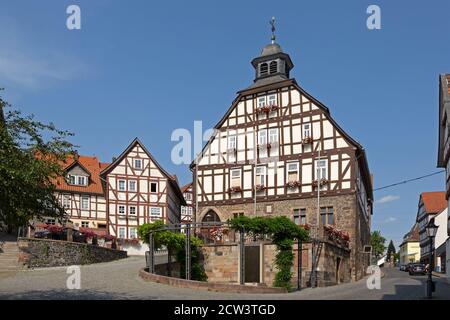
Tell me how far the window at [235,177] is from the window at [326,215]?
6.28m

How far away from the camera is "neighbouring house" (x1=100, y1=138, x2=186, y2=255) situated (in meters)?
49.1

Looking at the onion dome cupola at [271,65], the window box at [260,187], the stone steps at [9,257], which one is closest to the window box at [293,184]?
the window box at [260,187]

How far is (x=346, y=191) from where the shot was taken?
3362cm

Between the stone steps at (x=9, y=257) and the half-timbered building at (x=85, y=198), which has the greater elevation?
the half-timbered building at (x=85, y=198)

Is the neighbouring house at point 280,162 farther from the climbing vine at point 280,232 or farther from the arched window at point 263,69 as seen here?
the climbing vine at point 280,232

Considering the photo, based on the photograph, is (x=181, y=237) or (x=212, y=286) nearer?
(x=212, y=286)

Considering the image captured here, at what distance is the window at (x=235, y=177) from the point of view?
37812 mm

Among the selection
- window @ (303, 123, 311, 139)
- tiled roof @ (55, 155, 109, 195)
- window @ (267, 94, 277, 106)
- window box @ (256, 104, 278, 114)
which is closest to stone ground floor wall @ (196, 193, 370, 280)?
window @ (303, 123, 311, 139)

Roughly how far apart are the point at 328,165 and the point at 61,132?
23452 mm

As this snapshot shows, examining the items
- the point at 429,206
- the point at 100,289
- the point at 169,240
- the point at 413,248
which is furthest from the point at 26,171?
the point at 413,248

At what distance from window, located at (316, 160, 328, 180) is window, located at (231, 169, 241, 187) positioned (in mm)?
5699

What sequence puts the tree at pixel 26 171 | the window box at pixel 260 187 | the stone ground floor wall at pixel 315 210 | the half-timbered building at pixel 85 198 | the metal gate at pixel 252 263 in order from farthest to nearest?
the half-timbered building at pixel 85 198
the window box at pixel 260 187
the stone ground floor wall at pixel 315 210
the metal gate at pixel 252 263
the tree at pixel 26 171
